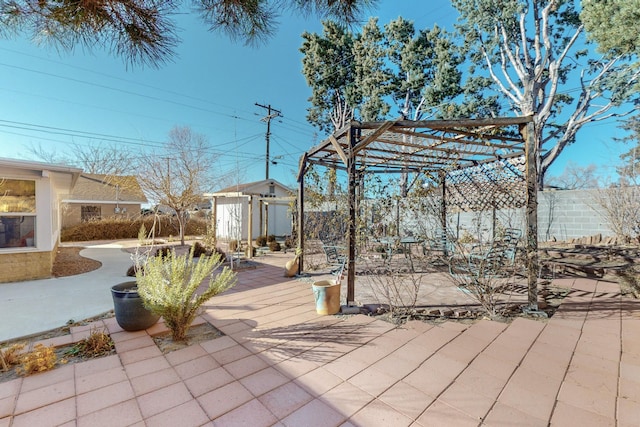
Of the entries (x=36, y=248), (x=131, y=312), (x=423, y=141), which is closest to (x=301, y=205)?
(x=423, y=141)

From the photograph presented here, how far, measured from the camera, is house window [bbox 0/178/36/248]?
534 cm

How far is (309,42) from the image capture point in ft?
45.4

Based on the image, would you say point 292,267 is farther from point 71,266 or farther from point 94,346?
point 71,266

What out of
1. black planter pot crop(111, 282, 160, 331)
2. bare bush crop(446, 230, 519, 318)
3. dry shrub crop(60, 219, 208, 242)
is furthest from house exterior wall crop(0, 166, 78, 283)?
bare bush crop(446, 230, 519, 318)

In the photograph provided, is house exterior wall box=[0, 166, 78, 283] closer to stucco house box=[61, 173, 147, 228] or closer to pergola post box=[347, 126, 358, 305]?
pergola post box=[347, 126, 358, 305]

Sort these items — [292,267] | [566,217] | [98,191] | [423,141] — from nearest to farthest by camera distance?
[423,141], [292,267], [566,217], [98,191]

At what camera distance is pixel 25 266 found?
5523mm

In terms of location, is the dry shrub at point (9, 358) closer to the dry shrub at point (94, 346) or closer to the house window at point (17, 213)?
the dry shrub at point (94, 346)

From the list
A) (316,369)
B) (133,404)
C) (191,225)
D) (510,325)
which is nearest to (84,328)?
(133,404)

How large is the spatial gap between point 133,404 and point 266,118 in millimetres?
17951

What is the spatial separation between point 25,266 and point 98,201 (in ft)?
43.0

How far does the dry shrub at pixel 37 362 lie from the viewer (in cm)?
217

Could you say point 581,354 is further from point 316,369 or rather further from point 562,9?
point 562,9

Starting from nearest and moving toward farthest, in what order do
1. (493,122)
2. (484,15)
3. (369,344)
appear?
(369,344), (493,122), (484,15)
